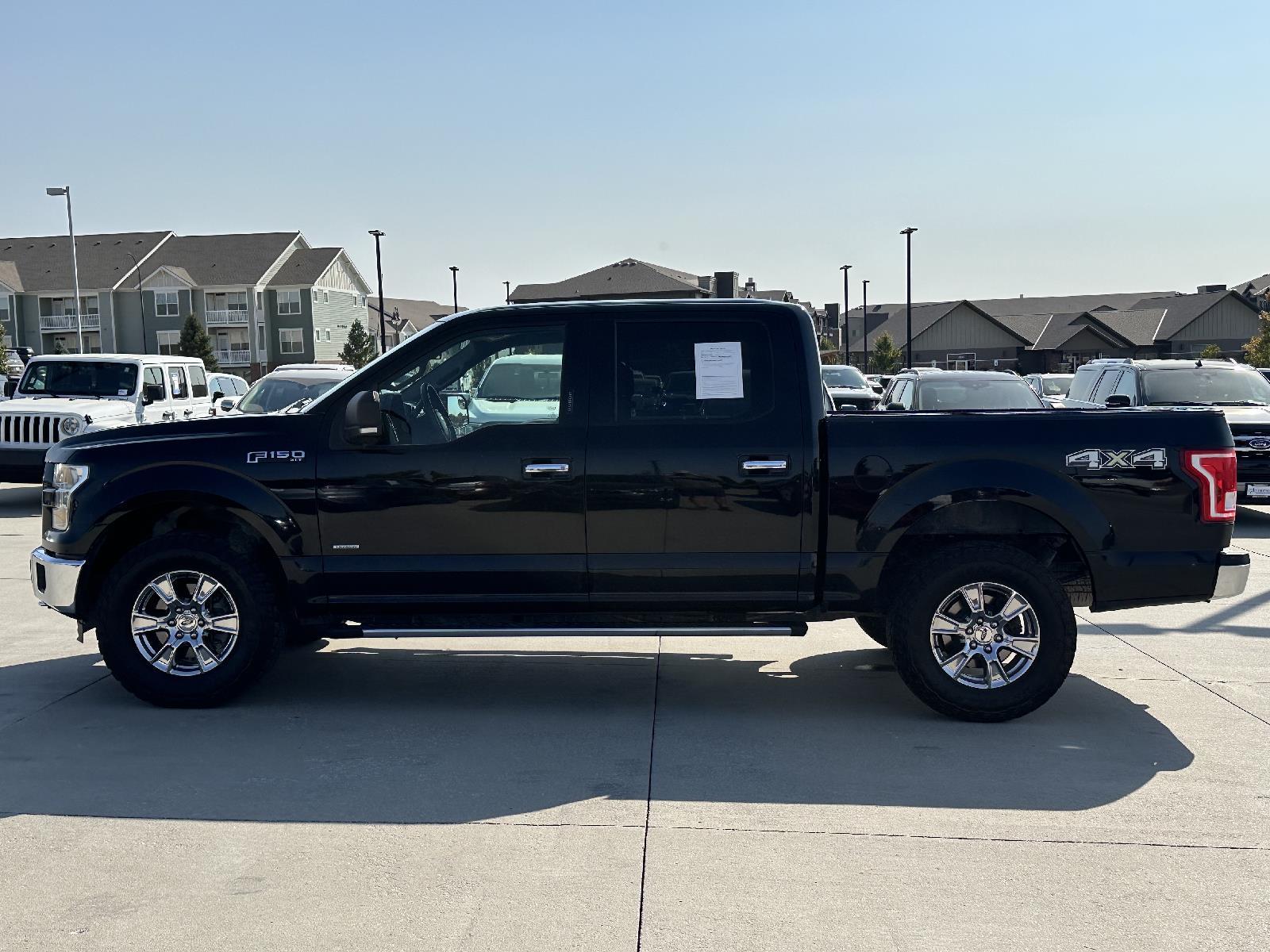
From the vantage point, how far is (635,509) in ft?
19.4

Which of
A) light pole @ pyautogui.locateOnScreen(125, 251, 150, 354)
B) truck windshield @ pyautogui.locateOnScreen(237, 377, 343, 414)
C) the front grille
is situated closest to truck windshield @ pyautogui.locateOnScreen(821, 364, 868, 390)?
truck windshield @ pyautogui.locateOnScreen(237, 377, 343, 414)

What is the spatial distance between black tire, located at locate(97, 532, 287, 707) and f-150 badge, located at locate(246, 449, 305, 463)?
0.48 metres

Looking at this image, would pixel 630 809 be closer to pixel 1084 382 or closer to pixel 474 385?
pixel 474 385

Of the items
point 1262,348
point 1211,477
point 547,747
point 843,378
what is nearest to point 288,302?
point 1262,348

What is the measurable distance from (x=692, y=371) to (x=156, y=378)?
41.5 feet

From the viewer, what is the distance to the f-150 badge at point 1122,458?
584 cm

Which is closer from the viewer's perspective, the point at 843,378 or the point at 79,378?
the point at 79,378

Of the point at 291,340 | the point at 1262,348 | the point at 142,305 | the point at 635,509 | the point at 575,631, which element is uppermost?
the point at 142,305

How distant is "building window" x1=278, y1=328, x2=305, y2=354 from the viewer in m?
74.6

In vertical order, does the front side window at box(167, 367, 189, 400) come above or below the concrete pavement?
above

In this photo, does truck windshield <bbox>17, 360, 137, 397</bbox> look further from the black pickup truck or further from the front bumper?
the black pickup truck

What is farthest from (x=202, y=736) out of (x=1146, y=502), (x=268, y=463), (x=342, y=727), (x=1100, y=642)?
(x=1100, y=642)

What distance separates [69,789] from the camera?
498 centimetres

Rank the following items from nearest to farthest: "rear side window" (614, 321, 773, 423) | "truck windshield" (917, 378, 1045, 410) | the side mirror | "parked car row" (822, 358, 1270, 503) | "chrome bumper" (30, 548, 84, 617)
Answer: the side mirror → "rear side window" (614, 321, 773, 423) → "chrome bumper" (30, 548, 84, 617) → "parked car row" (822, 358, 1270, 503) → "truck windshield" (917, 378, 1045, 410)
